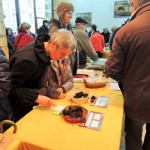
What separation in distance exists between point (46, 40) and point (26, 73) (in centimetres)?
29

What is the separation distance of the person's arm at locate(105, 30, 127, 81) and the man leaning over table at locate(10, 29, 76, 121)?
27 cm

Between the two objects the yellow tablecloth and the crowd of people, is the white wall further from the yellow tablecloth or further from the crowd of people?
the yellow tablecloth

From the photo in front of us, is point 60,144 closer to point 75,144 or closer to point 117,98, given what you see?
point 75,144

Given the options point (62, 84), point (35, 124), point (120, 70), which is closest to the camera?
point (35, 124)

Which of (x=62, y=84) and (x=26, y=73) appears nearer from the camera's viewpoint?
(x=26, y=73)

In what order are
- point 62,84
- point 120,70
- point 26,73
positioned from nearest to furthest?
point 26,73 < point 120,70 < point 62,84

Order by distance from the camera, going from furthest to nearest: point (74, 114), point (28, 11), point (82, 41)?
1. point (28, 11)
2. point (82, 41)
3. point (74, 114)

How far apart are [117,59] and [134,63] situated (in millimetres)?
108

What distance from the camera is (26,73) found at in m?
1.08

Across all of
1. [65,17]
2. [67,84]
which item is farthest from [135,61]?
[65,17]

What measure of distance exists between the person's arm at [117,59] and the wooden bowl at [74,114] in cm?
34

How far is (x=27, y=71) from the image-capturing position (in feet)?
3.54

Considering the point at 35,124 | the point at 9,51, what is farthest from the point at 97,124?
the point at 9,51

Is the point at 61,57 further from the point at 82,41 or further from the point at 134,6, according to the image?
the point at 82,41
